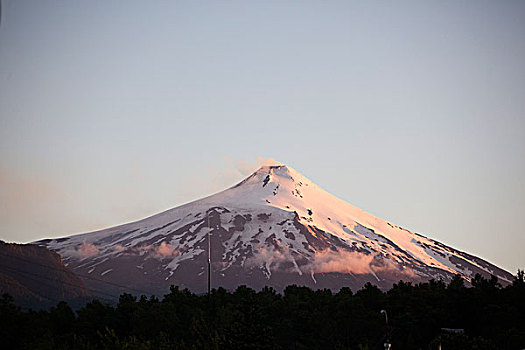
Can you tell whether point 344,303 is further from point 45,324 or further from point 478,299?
point 45,324

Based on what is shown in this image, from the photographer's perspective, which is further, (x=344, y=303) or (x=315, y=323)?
(x=344, y=303)

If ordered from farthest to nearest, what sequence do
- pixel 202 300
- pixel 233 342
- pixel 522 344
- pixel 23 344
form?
Answer: pixel 202 300, pixel 23 344, pixel 522 344, pixel 233 342

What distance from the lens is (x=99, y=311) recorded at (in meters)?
79.6

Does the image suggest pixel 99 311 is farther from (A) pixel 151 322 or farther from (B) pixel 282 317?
(B) pixel 282 317

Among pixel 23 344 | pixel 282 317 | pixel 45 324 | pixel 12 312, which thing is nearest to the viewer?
pixel 23 344

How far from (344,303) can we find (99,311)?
89.1ft

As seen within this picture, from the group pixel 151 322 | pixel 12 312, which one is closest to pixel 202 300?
pixel 151 322

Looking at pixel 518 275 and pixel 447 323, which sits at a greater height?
pixel 518 275

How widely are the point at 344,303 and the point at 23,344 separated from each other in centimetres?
3474

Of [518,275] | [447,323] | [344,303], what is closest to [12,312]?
[344,303]

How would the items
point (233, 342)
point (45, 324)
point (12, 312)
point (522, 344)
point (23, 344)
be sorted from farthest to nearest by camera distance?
point (45, 324) < point (12, 312) < point (23, 344) < point (522, 344) < point (233, 342)

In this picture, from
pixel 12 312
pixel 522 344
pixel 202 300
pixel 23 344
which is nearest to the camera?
pixel 522 344

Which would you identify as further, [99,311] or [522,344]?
[99,311]

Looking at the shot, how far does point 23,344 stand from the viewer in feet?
200
